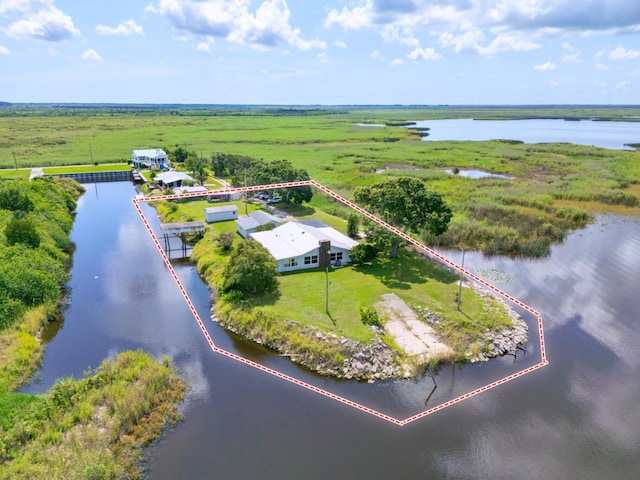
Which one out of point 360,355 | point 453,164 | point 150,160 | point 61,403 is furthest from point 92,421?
point 453,164

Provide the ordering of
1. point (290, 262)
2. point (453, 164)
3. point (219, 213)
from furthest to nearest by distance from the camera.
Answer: point (453, 164) < point (219, 213) < point (290, 262)

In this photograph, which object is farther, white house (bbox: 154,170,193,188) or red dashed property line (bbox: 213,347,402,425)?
white house (bbox: 154,170,193,188)

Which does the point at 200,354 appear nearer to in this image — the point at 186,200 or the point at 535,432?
the point at 535,432

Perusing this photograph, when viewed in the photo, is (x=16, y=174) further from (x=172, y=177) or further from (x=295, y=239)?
(x=295, y=239)

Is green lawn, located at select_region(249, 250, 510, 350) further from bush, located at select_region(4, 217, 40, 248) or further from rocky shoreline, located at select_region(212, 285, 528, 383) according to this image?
bush, located at select_region(4, 217, 40, 248)

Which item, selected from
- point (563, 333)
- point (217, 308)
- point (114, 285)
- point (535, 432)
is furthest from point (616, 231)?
point (114, 285)

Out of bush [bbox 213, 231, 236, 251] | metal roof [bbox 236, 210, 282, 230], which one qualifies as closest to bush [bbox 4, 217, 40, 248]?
bush [bbox 213, 231, 236, 251]

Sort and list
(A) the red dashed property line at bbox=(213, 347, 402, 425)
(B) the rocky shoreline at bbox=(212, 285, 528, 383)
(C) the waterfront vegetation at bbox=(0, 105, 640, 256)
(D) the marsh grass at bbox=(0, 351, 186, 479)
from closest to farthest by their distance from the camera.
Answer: (D) the marsh grass at bbox=(0, 351, 186, 479) → (A) the red dashed property line at bbox=(213, 347, 402, 425) → (B) the rocky shoreline at bbox=(212, 285, 528, 383) → (C) the waterfront vegetation at bbox=(0, 105, 640, 256)

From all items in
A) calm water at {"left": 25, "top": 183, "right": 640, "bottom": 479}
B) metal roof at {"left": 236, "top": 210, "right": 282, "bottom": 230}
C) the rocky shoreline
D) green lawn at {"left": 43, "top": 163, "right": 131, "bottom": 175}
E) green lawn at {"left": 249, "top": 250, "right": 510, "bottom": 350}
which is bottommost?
calm water at {"left": 25, "top": 183, "right": 640, "bottom": 479}
